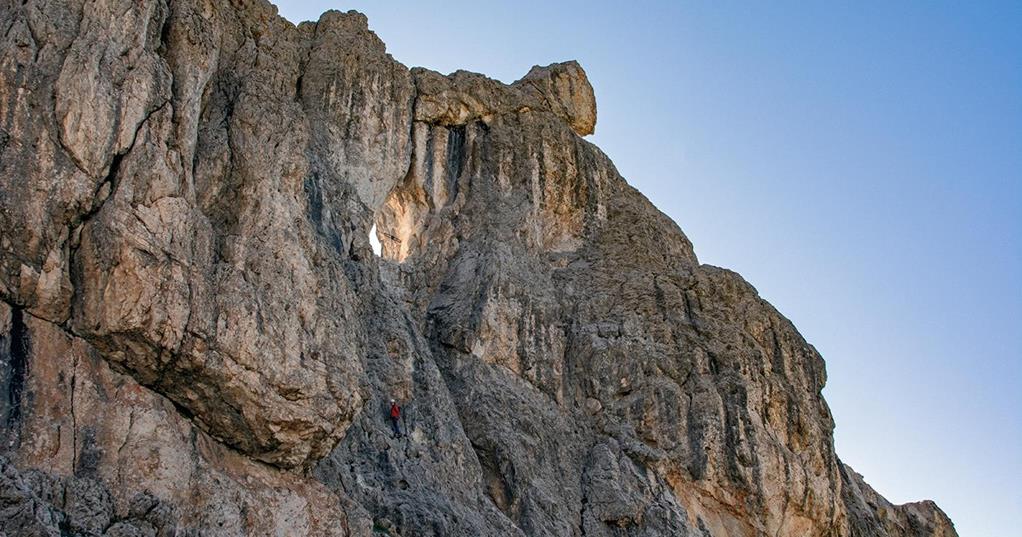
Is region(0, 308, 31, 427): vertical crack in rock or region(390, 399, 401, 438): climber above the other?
region(390, 399, 401, 438): climber

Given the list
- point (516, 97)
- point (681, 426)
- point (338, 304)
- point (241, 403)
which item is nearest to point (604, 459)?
point (681, 426)

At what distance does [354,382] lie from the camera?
2605cm

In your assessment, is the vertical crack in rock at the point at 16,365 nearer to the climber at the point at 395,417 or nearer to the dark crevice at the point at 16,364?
the dark crevice at the point at 16,364

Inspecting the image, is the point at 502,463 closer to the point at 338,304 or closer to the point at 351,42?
the point at 338,304

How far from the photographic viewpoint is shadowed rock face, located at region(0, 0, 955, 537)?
73.4ft

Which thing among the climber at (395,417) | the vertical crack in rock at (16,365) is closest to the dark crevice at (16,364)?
the vertical crack in rock at (16,365)

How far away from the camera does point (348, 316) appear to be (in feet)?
92.3

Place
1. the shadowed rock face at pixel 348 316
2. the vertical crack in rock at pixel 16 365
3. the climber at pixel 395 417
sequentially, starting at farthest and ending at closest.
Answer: the climber at pixel 395 417 < the shadowed rock face at pixel 348 316 < the vertical crack in rock at pixel 16 365

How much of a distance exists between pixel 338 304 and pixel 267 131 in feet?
20.3

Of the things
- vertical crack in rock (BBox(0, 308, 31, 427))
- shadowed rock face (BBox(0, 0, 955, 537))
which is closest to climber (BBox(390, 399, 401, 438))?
shadowed rock face (BBox(0, 0, 955, 537))

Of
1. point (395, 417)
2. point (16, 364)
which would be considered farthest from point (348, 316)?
point (16, 364)

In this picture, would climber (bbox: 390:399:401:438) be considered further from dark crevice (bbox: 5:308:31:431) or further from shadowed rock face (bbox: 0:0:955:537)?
dark crevice (bbox: 5:308:31:431)

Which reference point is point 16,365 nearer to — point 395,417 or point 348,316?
point 348,316

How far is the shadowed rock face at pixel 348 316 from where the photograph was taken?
22.4m
